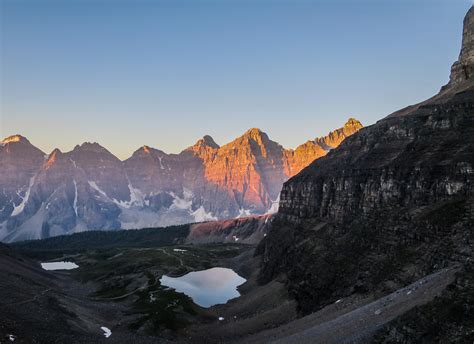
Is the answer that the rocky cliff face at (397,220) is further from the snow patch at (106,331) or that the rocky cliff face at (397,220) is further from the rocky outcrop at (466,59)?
the snow patch at (106,331)

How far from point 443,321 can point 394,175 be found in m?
69.0

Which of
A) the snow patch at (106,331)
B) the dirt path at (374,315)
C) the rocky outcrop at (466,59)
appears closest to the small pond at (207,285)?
the snow patch at (106,331)

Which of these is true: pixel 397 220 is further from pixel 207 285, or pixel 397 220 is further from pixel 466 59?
pixel 207 285

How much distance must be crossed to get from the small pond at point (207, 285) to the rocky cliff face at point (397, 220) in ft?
49.3

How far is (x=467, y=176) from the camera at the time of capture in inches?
3209

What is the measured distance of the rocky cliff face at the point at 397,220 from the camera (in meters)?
48.8

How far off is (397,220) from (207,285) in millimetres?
97271

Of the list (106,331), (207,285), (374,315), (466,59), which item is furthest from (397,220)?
(207,285)

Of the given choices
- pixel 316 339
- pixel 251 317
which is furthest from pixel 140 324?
pixel 316 339

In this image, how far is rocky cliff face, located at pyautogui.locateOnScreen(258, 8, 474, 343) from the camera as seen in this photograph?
48.8m

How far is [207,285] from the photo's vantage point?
557ft

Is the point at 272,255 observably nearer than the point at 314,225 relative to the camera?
No

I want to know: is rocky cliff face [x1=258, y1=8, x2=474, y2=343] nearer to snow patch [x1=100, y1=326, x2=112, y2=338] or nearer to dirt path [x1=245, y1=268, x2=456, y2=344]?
dirt path [x1=245, y1=268, x2=456, y2=344]

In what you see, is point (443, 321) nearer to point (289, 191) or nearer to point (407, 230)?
point (407, 230)
